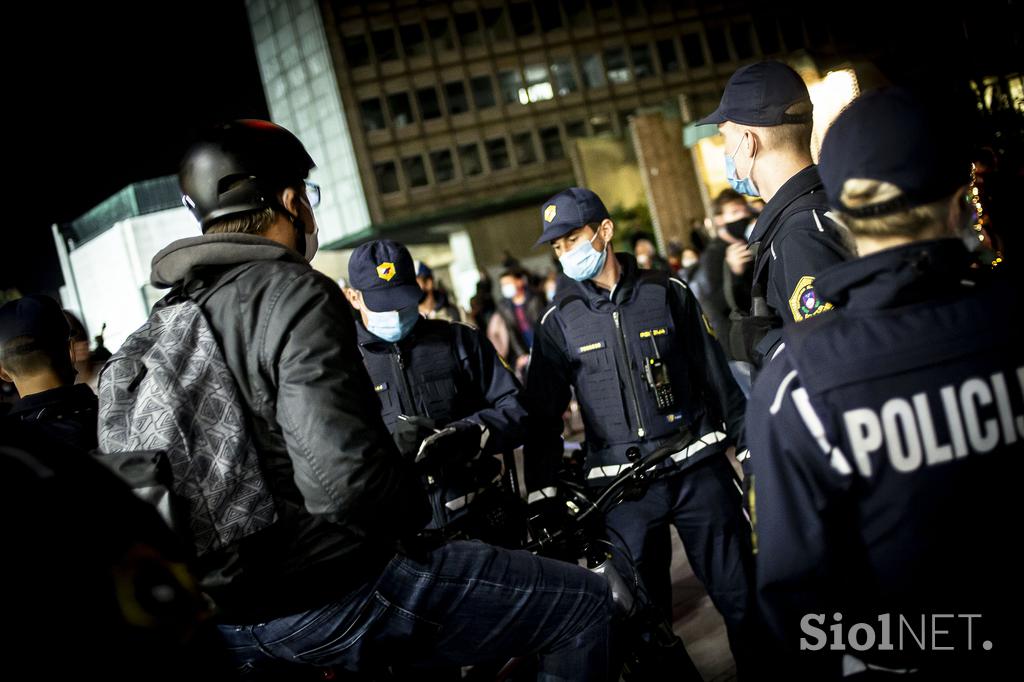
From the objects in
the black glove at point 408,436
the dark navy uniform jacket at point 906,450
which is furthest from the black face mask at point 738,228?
the dark navy uniform jacket at point 906,450

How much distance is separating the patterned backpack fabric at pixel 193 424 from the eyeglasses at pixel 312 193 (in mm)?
→ 637

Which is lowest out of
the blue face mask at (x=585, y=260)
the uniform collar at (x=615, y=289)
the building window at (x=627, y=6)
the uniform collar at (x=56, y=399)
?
the uniform collar at (x=615, y=289)

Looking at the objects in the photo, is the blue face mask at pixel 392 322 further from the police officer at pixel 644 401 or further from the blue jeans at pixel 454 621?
the blue jeans at pixel 454 621

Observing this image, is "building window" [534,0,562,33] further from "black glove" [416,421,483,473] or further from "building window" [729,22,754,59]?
"black glove" [416,421,483,473]

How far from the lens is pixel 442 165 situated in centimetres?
4828

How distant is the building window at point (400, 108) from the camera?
157 feet

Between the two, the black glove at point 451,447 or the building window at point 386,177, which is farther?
the building window at point 386,177

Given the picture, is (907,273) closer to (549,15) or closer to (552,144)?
(552,144)

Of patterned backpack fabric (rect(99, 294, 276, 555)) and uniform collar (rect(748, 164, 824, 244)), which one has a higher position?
uniform collar (rect(748, 164, 824, 244))

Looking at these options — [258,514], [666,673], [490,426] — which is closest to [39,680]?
[258,514]

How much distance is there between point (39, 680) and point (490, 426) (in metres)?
2.79

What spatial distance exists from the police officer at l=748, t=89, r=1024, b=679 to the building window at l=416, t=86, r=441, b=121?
4903 cm

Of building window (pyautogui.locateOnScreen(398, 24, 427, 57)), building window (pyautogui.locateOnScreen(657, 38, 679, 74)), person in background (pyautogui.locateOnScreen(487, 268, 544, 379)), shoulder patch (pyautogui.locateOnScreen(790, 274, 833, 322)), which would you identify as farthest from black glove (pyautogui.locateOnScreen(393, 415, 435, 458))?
building window (pyautogui.locateOnScreen(657, 38, 679, 74))

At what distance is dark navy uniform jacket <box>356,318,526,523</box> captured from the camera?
162 inches
